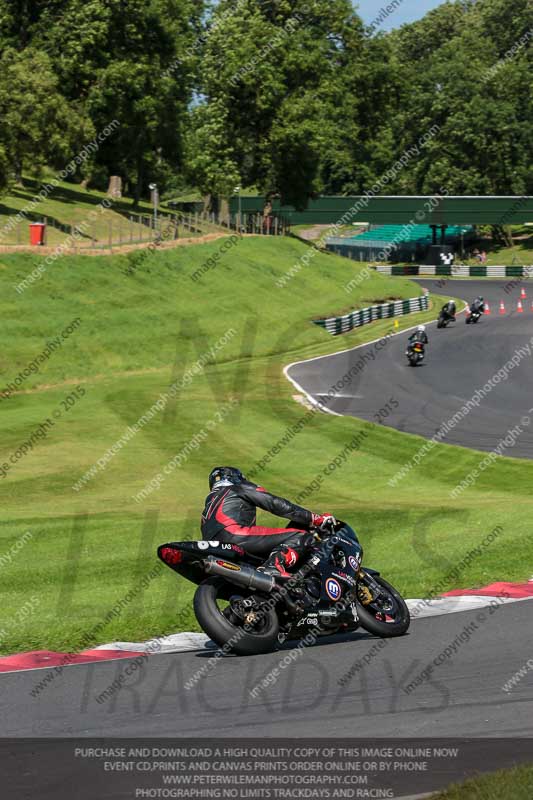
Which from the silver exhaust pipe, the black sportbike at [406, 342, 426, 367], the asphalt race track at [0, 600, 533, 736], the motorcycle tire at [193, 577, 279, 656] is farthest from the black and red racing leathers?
the black sportbike at [406, 342, 426, 367]

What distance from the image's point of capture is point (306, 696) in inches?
321

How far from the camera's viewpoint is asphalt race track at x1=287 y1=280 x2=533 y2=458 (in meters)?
29.9

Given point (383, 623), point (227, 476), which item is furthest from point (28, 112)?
point (383, 623)

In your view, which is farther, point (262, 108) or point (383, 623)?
point (262, 108)

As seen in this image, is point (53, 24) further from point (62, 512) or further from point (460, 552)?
point (460, 552)

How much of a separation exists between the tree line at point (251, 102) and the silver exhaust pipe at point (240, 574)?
4501 cm

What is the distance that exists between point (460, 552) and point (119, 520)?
20.2ft

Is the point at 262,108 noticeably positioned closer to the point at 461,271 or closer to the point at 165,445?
the point at 461,271

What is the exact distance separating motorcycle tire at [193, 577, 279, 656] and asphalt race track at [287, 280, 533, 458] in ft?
57.6

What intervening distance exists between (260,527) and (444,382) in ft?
94.0

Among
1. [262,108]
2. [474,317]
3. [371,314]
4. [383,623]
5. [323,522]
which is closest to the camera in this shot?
[323,522]

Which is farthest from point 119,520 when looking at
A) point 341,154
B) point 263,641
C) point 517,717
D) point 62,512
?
point 341,154

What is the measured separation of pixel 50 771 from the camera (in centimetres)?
662

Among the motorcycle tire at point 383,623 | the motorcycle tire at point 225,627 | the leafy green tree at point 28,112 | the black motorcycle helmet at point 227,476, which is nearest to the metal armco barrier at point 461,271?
the leafy green tree at point 28,112
